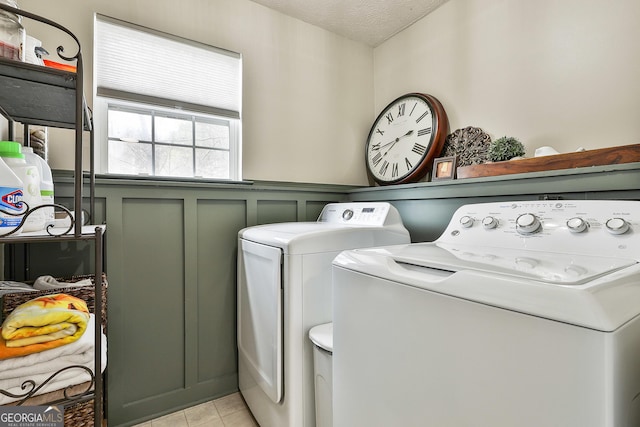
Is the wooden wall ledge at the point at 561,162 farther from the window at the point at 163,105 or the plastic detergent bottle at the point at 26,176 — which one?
the plastic detergent bottle at the point at 26,176

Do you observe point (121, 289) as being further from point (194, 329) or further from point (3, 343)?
point (3, 343)

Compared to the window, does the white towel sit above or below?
below

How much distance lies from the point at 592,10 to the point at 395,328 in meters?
1.71

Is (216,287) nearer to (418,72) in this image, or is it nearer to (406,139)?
(406,139)

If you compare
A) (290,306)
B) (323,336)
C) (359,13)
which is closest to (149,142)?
(290,306)

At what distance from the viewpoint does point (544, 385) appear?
510 millimetres

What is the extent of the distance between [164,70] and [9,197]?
1.32 metres

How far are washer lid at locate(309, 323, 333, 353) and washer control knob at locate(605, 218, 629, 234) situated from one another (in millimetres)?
915

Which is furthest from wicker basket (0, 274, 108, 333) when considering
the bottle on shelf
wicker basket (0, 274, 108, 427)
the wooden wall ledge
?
the wooden wall ledge

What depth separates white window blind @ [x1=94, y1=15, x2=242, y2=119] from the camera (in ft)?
5.23

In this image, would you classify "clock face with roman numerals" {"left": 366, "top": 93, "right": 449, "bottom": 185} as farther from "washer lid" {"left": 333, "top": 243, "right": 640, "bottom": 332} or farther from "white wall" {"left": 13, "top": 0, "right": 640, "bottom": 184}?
"washer lid" {"left": 333, "top": 243, "right": 640, "bottom": 332}

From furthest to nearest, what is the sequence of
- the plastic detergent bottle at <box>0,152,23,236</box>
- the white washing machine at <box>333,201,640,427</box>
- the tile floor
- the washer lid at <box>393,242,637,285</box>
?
1. the tile floor
2. the plastic detergent bottle at <box>0,152,23,236</box>
3. the washer lid at <box>393,242,637,285</box>
4. the white washing machine at <box>333,201,640,427</box>

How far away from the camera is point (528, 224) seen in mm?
962

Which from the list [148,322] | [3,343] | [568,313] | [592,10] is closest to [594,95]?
[592,10]
